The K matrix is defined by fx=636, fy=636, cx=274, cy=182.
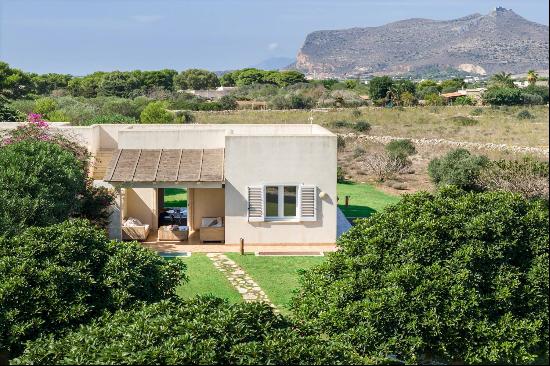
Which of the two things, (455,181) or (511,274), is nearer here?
(511,274)

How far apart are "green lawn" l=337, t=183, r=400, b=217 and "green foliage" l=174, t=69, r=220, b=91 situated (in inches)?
2703


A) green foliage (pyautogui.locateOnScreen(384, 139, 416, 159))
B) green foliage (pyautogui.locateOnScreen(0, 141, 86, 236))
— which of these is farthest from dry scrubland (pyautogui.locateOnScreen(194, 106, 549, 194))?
green foliage (pyautogui.locateOnScreen(0, 141, 86, 236))

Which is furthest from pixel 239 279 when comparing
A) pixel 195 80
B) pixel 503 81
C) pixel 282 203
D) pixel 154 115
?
pixel 195 80

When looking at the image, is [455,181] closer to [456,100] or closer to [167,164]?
[167,164]

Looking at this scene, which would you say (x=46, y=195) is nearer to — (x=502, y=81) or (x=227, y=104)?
(x=227, y=104)

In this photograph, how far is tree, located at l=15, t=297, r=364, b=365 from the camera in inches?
271

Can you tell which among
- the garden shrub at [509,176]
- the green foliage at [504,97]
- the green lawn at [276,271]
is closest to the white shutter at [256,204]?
the green lawn at [276,271]

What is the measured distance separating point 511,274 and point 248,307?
401 centimetres

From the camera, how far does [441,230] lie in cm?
955

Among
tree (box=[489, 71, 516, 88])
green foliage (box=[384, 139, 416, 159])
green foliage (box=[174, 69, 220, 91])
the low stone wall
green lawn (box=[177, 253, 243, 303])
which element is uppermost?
green foliage (box=[174, 69, 220, 91])

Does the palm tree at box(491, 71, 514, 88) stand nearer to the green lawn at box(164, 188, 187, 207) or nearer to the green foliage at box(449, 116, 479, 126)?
the green foliage at box(449, 116, 479, 126)

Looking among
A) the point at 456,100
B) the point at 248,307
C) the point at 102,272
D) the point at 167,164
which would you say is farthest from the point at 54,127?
the point at 456,100

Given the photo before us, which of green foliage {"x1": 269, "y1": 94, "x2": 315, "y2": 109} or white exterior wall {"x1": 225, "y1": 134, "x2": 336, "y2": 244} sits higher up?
green foliage {"x1": 269, "y1": 94, "x2": 315, "y2": 109}

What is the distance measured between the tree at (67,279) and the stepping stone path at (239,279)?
Answer: 4824mm
